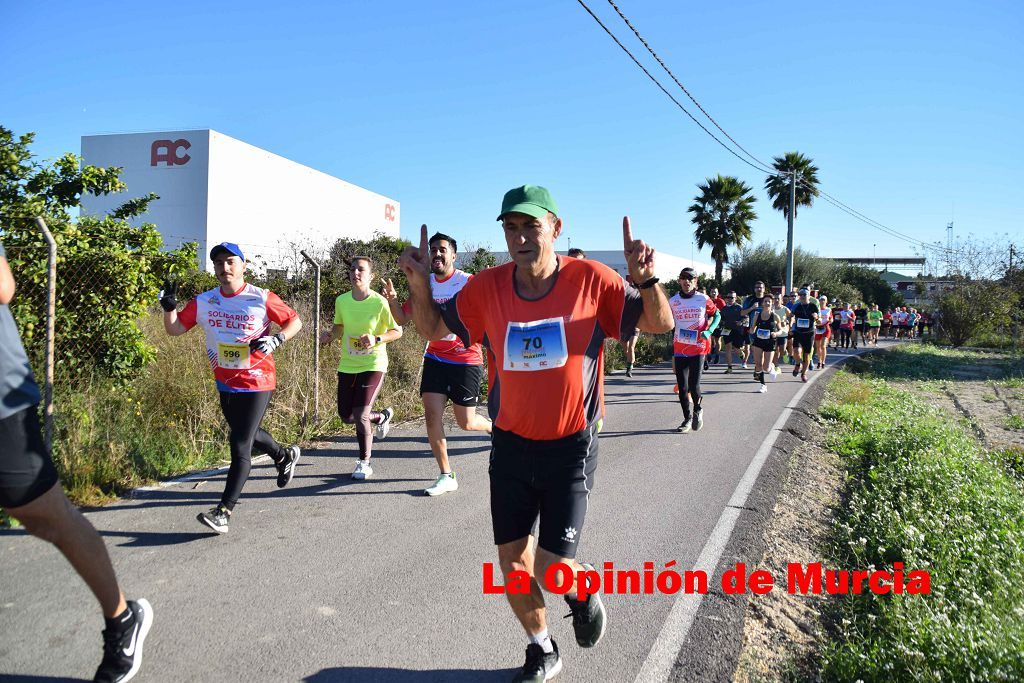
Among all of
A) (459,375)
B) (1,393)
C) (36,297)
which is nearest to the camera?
(1,393)

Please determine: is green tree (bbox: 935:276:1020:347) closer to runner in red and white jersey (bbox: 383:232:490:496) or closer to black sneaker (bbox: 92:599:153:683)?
runner in red and white jersey (bbox: 383:232:490:496)

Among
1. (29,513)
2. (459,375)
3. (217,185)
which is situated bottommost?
(29,513)

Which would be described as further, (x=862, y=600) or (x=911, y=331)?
(x=911, y=331)

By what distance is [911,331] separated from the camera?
121ft

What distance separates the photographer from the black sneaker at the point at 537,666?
9.44 ft

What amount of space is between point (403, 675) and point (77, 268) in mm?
6343

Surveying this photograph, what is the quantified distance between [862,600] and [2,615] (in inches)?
179

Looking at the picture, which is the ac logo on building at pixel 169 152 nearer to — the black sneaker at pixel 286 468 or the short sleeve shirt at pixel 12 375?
the black sneaker at pixel 286 468

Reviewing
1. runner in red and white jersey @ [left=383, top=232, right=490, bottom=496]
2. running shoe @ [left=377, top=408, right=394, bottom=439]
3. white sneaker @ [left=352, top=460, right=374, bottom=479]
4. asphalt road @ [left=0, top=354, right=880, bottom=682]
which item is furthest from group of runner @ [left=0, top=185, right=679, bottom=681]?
running shoe @ [left=377, top=408, right=394, bottom=439]

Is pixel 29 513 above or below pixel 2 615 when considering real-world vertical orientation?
above

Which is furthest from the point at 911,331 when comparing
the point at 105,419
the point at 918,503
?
the point at 105,419

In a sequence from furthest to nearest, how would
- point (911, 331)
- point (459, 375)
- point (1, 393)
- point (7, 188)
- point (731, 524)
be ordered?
point (911, 331)
point (7, 188)
point (459, 375)
point (731, 524)
point (1, 393)

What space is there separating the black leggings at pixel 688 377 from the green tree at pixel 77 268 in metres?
6.31

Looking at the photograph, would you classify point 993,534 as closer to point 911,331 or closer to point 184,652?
point 184,652
